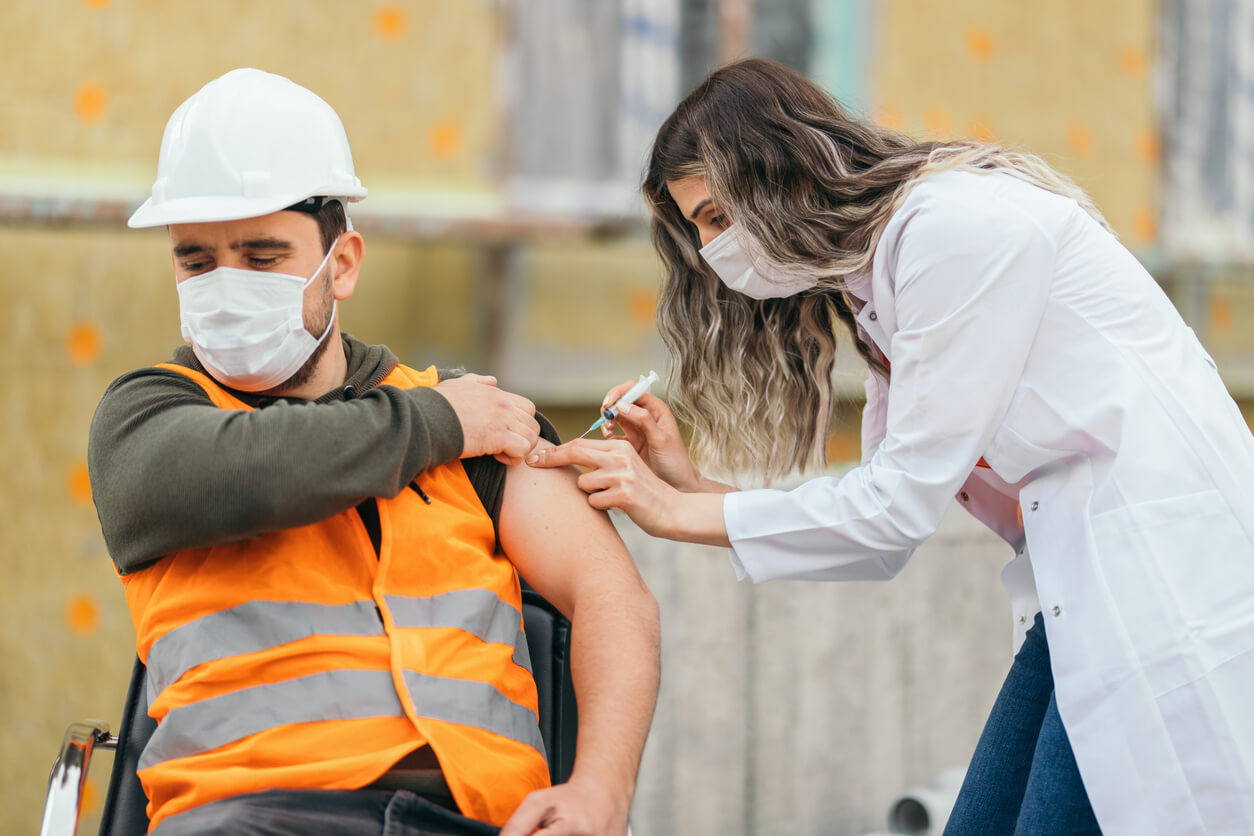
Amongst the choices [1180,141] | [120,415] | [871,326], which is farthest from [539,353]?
[1180,141]

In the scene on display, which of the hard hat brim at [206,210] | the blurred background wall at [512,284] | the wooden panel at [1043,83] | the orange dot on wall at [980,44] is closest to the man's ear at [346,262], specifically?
the hard hat brim at [206,210]

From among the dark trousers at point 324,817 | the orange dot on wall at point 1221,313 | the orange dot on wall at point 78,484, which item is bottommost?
the orange dot on wall at point 1221,313

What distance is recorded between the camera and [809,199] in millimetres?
1917

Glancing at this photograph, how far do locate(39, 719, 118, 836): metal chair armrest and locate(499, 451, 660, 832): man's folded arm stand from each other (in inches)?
25.3

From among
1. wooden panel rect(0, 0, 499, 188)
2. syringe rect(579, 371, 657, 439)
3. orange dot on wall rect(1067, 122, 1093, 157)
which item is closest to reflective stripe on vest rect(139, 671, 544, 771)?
syringe rect(579, 371, 657, 439)

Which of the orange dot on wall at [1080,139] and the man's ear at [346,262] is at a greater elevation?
the man's ear at [346,262]

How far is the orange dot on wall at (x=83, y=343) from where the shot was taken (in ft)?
12.3

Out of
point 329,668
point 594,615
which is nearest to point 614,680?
point 594,615

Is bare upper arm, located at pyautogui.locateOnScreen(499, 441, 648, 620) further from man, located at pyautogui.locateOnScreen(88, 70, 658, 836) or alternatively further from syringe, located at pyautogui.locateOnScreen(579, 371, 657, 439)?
syringe, located at pyautogui.locateOnScreen(579, 371, 657, 439)

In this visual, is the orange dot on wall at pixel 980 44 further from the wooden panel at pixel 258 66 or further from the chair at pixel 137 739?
the chair at pixel 137 739

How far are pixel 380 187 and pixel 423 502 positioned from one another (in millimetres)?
2459

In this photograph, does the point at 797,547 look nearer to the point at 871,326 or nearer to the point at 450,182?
the point at 871,326

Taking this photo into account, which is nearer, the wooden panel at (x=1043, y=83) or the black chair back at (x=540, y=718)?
the black chair back at (x=540, y=718)

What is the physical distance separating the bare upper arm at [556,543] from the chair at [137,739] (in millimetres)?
47
